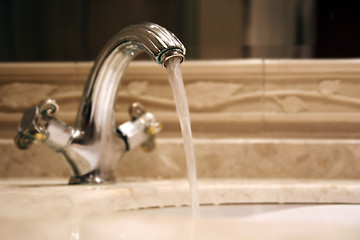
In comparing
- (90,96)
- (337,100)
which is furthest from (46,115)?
(337,100)

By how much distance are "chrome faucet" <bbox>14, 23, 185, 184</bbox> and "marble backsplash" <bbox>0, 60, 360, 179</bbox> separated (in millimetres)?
156

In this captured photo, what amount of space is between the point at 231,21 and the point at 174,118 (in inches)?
8.9

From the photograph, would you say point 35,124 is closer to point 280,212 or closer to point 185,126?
point 185,126

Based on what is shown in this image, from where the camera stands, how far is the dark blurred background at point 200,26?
889mm

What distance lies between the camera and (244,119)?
0.89 metres

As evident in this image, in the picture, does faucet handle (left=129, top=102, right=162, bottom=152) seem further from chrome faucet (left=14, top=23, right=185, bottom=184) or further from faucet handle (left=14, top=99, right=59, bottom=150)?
faucet handle (left=14, top=99, right=59, bottom=150)

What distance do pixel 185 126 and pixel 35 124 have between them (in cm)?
23

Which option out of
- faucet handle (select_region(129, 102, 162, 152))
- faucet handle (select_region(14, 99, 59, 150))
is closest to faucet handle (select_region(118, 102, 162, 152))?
faucet handle (select_region(129, 102, 162, 152))

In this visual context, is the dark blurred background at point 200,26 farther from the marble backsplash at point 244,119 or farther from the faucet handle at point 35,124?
the faucet handle at point 35,124

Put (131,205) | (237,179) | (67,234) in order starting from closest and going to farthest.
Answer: (67,234) → (131,205) → (237,179)

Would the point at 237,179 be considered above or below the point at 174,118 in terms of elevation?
below

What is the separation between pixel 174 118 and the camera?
2.97 ft

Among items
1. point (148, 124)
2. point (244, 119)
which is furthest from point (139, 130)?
point (244, 119)

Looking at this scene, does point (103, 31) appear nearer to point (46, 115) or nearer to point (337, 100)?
point (46, 115)
